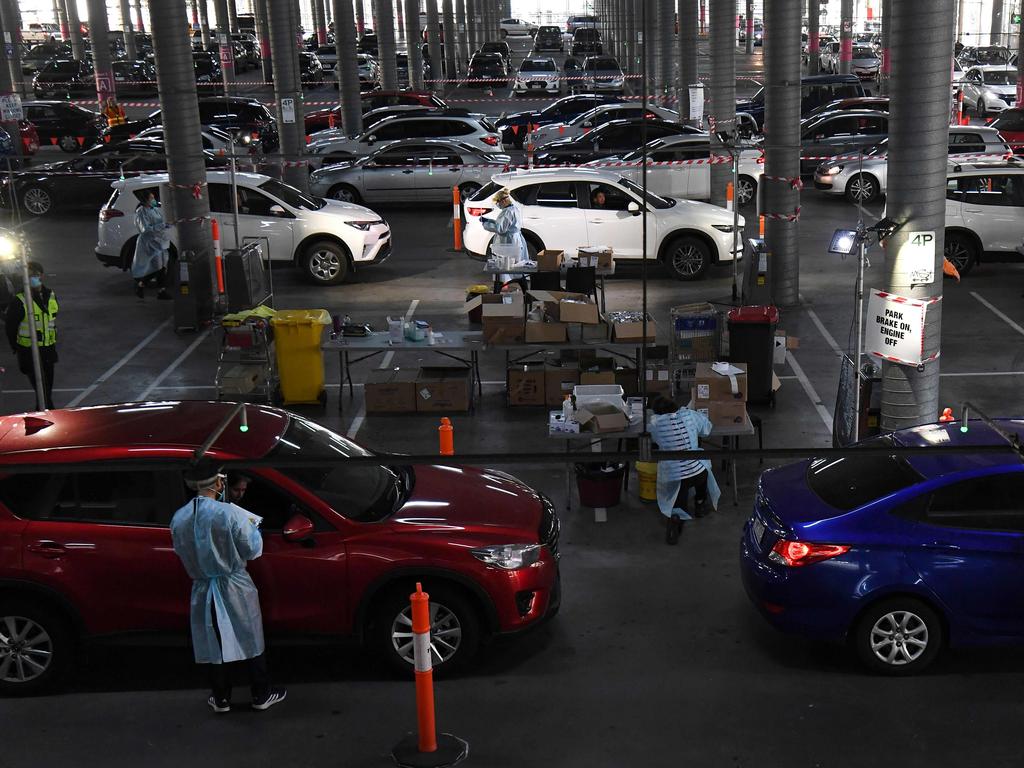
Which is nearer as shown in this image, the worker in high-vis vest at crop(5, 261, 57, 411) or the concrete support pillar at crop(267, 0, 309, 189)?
the worker in high-vis vest at crop(5, 261, 57, 411)

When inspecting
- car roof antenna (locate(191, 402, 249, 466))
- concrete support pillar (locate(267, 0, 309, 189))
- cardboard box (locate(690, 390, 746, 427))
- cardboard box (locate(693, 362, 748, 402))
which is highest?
concrete support pillar (locate(267, 0, 309, 189))

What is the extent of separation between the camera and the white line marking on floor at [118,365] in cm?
1475

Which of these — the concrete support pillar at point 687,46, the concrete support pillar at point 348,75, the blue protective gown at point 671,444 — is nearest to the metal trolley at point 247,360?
the blue protective gown at point 671,444

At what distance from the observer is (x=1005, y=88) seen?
42438 millimetres

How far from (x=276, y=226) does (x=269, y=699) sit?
13.1 m

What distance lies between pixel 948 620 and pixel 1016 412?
5987 millimetres

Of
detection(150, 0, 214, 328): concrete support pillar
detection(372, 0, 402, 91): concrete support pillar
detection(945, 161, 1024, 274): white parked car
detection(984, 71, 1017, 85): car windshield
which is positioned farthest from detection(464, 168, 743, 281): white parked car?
detection(984, 71, 1017, 85): car windshield

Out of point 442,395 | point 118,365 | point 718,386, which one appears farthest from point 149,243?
point 718,386

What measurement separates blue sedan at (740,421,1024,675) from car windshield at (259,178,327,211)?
44.3 feet

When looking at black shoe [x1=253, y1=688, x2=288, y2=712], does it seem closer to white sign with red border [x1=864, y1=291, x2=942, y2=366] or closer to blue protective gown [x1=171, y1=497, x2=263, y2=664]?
blue protective gown [x1=171, y1=497, x2=263, y2=664]

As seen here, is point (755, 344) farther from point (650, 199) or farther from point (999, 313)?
point (650, 199)

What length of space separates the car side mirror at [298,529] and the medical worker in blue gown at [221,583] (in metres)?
0.23

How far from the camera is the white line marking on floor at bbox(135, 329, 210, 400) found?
48.9 feet

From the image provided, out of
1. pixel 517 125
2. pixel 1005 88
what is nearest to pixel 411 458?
pixel 517 125
